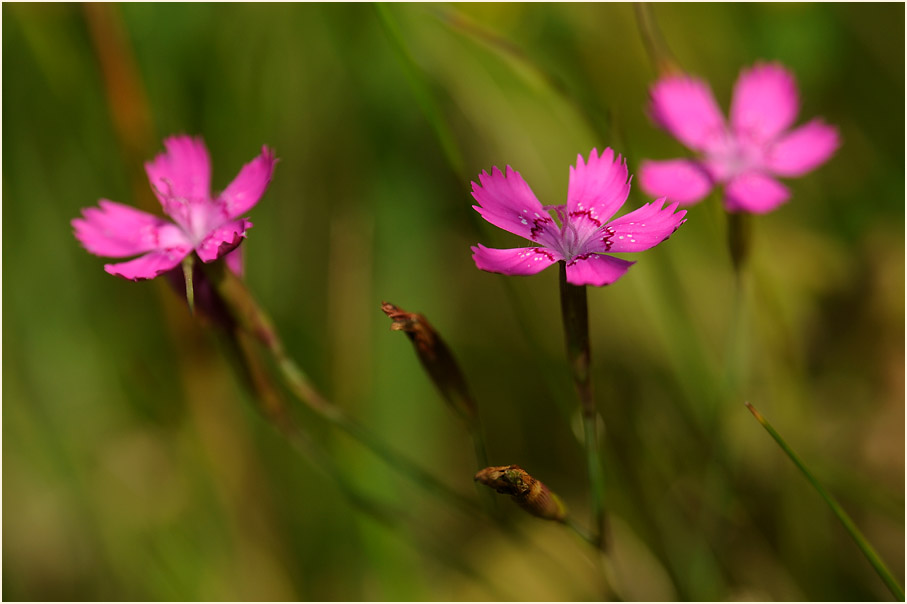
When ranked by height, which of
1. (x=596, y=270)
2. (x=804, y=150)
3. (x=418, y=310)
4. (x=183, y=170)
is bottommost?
(x=418, y=310)

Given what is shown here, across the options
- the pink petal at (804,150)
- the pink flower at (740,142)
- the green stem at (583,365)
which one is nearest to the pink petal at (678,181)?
the pink flower at (740,142)

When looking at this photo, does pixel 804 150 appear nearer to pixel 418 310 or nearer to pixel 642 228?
pixel 642 228

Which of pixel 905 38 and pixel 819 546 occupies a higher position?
pixel 905 38

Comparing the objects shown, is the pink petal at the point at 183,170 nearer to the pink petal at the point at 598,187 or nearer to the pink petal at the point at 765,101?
the pink petal at the point at 598,187

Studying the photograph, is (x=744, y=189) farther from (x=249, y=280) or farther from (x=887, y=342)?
(x=249, y=280)

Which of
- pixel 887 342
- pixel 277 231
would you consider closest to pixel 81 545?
pixel 277 231

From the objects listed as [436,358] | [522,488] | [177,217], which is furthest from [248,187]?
[522,488]

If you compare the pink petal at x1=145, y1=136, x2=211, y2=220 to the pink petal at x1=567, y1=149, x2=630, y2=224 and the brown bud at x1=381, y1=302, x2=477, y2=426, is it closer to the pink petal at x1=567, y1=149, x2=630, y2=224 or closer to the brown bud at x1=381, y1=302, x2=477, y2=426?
the brown bud at x1=381, y1=302, x2=477, y2=426
